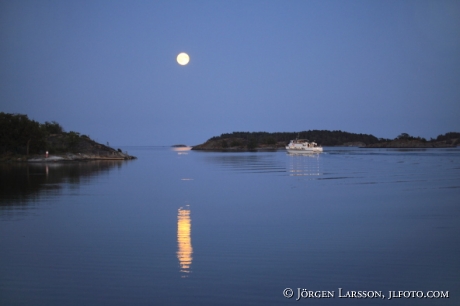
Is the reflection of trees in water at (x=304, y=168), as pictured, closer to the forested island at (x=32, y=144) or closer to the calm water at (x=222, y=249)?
the calm water at (x=222, y=249)

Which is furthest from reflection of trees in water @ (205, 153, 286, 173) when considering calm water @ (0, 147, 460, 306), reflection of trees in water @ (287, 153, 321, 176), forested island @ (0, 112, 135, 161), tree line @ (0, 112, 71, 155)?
tree line @ (0, 112, 71, 155)

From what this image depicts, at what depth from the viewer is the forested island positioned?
54156mm

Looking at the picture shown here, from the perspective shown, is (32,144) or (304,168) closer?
(304,168)

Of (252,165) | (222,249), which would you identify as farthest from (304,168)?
(222,249)

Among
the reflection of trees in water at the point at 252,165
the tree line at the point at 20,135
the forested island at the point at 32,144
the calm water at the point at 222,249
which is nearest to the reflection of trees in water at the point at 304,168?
the reflection of trees in water at the point at 252,165

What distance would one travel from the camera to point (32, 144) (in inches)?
2235

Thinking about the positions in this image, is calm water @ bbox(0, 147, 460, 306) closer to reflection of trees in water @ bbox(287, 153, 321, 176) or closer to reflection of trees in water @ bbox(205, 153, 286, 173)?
reflection of trees in water @ bbox(287, 153, 321, 176)

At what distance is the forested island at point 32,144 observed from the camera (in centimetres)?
5416

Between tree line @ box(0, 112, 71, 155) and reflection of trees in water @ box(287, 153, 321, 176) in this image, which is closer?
reflection of trees in water @ box(287, 153, 321, 176)

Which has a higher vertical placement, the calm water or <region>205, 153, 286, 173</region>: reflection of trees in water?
<region>205, 153, 286, 173</region>: reflection of trees in water

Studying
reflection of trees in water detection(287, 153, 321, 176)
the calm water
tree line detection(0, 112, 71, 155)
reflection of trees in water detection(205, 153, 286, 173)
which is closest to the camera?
the calm water

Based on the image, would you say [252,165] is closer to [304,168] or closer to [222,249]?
[304,168]

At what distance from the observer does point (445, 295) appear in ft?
24.4

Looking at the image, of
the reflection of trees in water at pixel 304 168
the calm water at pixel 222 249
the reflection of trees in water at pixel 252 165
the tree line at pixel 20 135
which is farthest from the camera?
the tree line at pixel 20 135
